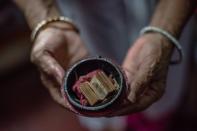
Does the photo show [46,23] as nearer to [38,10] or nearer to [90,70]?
[38,10]

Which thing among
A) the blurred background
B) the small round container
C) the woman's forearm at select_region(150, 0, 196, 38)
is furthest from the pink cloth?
the blurred background

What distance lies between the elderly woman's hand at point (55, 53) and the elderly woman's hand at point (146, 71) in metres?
0.11

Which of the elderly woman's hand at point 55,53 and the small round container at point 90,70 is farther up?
the elderly woman's hand at point 55,53

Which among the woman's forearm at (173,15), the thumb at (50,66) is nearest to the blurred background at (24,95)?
the woman's forearm at (173,15)

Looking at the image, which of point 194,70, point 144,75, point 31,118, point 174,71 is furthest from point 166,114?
point 31,118

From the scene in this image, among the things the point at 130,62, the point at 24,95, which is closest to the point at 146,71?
the point at 130,62

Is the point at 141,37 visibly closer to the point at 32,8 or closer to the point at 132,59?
the point at 132,59

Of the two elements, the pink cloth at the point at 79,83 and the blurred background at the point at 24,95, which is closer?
the pink cloth at the point at 79,83

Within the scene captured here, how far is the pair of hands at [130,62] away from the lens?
737 millimetres

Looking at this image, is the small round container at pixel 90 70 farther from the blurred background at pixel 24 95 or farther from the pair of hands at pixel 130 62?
the blurred background at pixel 24 95

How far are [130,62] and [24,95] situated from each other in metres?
0.73

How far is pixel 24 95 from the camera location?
1.47 m

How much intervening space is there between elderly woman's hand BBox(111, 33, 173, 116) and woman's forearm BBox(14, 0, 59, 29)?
0.19 meters

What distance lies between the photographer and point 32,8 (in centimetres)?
88
